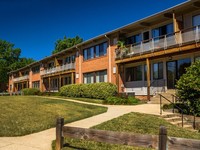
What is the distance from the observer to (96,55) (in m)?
31.7

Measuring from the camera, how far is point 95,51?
3186 centimetres

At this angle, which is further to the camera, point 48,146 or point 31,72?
point 31,72

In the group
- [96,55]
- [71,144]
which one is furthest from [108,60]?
[71,144]

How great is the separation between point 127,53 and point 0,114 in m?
15.2

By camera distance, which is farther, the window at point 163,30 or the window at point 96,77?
the window at point 96,77

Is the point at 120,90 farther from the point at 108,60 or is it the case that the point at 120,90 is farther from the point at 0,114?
the point at 0,114

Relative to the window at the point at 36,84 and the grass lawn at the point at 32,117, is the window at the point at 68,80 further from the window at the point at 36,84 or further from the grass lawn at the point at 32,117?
the grass lawn at the point at 32,117

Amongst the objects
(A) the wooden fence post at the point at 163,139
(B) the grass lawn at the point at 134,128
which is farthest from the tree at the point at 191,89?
(A) the wooden fence post at the point at 163,139

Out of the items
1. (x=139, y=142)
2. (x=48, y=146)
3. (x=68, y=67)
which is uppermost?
(x=68, y=67)

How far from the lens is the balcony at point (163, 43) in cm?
1886

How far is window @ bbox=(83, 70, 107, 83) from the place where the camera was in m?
30.1

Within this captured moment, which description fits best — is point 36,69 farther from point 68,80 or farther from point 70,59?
point 70,59

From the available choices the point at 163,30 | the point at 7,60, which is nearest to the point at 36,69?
the point at 7,60

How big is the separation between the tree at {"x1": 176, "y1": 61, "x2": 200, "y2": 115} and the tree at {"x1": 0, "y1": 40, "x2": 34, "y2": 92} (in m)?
69.1
